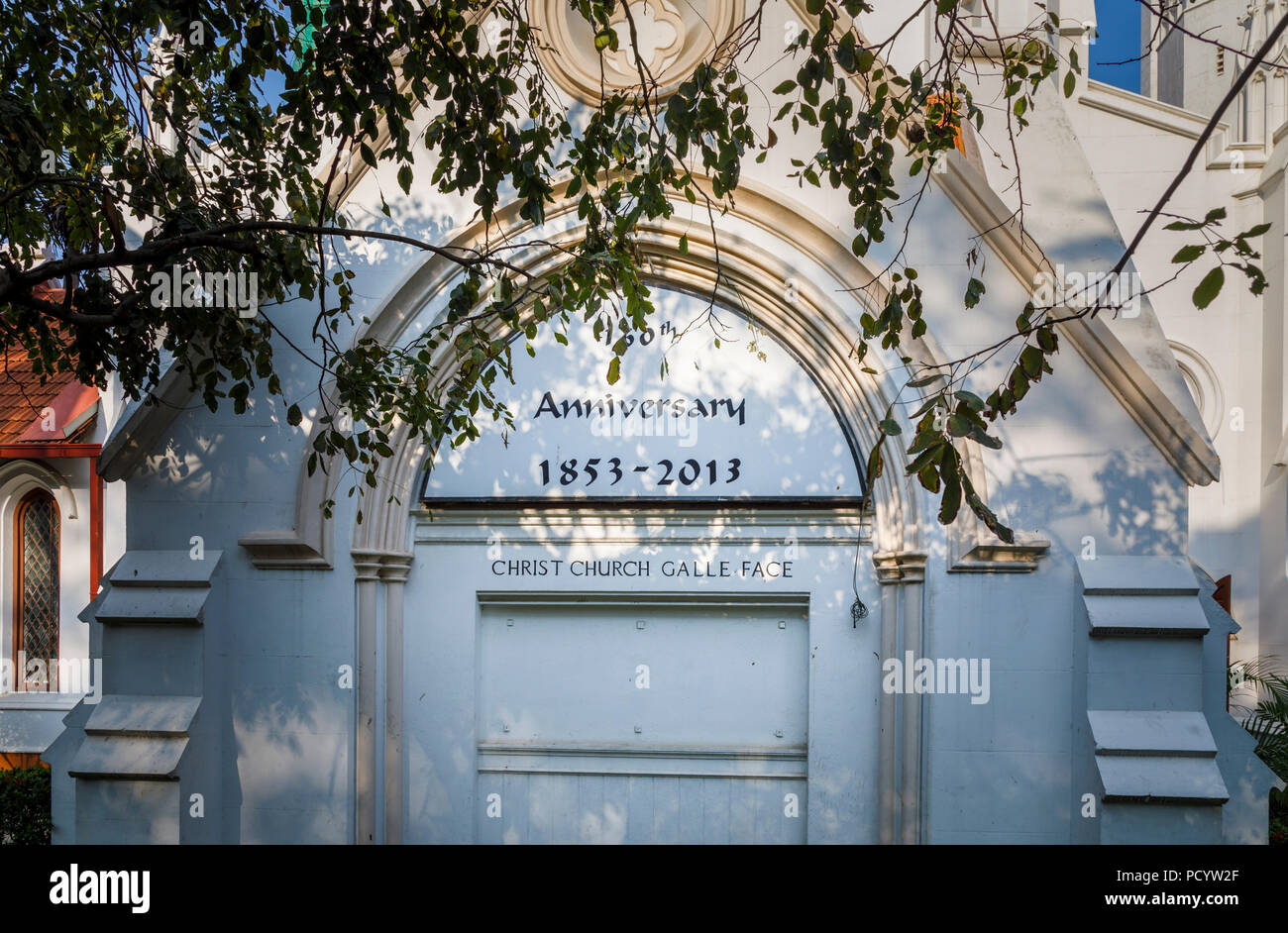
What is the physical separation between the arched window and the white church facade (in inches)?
189

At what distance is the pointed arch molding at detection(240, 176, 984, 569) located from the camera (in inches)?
272

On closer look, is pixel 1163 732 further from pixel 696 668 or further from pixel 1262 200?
pixel 1262 200

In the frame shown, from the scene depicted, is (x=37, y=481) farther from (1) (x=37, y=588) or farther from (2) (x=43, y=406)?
(1) (x=37, y=588)

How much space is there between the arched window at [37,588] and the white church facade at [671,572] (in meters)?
4.80

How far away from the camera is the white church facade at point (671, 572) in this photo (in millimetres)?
6531

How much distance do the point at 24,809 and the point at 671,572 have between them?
7210 millimetres

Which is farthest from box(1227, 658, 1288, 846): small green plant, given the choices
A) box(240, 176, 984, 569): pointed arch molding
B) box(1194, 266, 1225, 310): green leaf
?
box(1194, 266, 1225, 310): green leaf

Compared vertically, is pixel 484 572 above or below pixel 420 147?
below

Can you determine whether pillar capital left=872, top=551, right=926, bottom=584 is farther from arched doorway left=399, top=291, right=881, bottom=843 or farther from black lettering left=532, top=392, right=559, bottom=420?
black lettering left=532, top=392, right=559, bottom=420

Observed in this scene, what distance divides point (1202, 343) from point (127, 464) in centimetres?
1291

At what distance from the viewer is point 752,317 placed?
286 inches

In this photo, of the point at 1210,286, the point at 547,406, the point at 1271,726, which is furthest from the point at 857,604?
the point at 1271,726

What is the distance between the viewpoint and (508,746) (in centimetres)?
729
